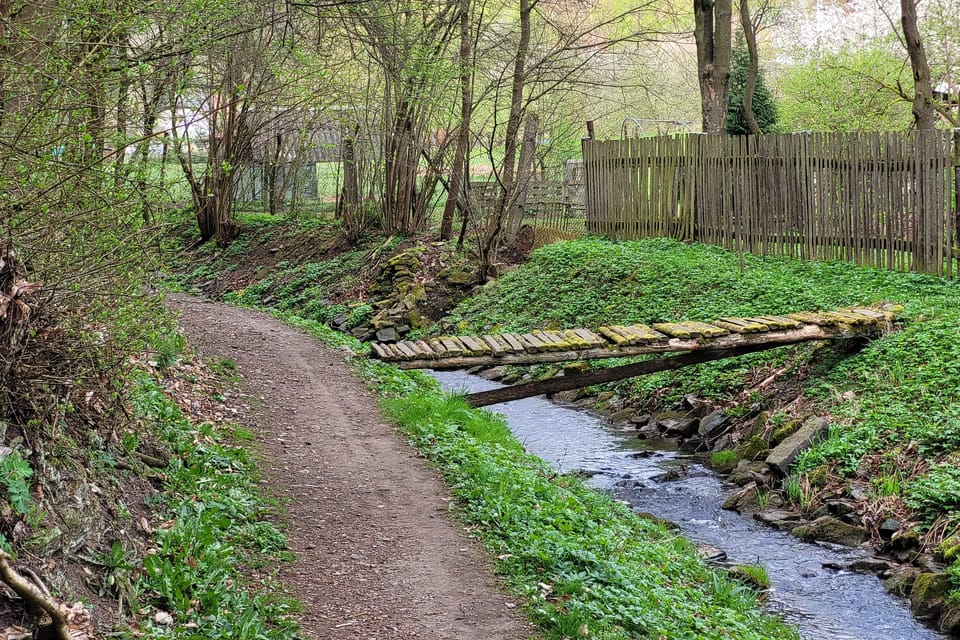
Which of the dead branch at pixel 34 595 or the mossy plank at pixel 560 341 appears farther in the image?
the mossy plank at pixel 560 341

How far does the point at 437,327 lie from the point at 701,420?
22.2 feet

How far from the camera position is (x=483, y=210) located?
19109 millimetres

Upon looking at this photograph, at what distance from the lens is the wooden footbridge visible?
9.85 m

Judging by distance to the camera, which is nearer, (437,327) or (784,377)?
(784,377)

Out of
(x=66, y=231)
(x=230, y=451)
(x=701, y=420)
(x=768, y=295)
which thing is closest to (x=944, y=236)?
(x=768, y=295)

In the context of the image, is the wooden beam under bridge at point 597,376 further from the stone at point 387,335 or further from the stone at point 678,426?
the stone at point 387,335

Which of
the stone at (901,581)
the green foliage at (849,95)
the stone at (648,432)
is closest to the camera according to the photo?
the stone at (901,581)

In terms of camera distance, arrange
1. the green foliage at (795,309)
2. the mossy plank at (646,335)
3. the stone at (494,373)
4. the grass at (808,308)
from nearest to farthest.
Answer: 1. the grass at (808,308)
2. the green foliage at (795,309)
3. the mossy plank at (646,335)
4. the stone at (494,373)

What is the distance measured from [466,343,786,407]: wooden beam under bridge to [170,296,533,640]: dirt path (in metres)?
1.56

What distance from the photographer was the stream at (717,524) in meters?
6.81

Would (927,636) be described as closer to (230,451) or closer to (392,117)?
(230,451)

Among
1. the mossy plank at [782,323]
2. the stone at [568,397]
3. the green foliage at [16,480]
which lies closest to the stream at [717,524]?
the stone at [568,397]

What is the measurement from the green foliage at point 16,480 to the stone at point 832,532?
637 centimetres

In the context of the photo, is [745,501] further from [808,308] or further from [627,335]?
[808,308]
